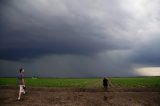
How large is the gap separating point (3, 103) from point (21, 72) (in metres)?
3.10

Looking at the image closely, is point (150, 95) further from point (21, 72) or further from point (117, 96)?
point (21, 72)

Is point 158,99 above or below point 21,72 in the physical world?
below

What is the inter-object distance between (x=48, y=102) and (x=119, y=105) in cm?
602

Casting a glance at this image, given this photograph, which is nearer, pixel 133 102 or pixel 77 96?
pixel 133 102

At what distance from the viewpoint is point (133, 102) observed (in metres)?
26.8

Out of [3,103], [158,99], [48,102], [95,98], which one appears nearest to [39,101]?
[48,102]

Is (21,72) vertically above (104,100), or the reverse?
(21,72)

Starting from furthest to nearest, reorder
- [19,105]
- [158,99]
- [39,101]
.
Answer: [158,99] < [39,101] < [19,105]

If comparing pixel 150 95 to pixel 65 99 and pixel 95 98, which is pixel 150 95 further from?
pixel 65 99

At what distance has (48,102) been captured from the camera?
26078mm

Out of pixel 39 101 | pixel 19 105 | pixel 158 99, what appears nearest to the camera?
pixel 19 105

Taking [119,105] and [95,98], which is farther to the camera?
[95,98]

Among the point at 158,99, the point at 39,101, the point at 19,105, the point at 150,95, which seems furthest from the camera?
the point at 150,95

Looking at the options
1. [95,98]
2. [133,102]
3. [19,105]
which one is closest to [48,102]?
[19,105]
